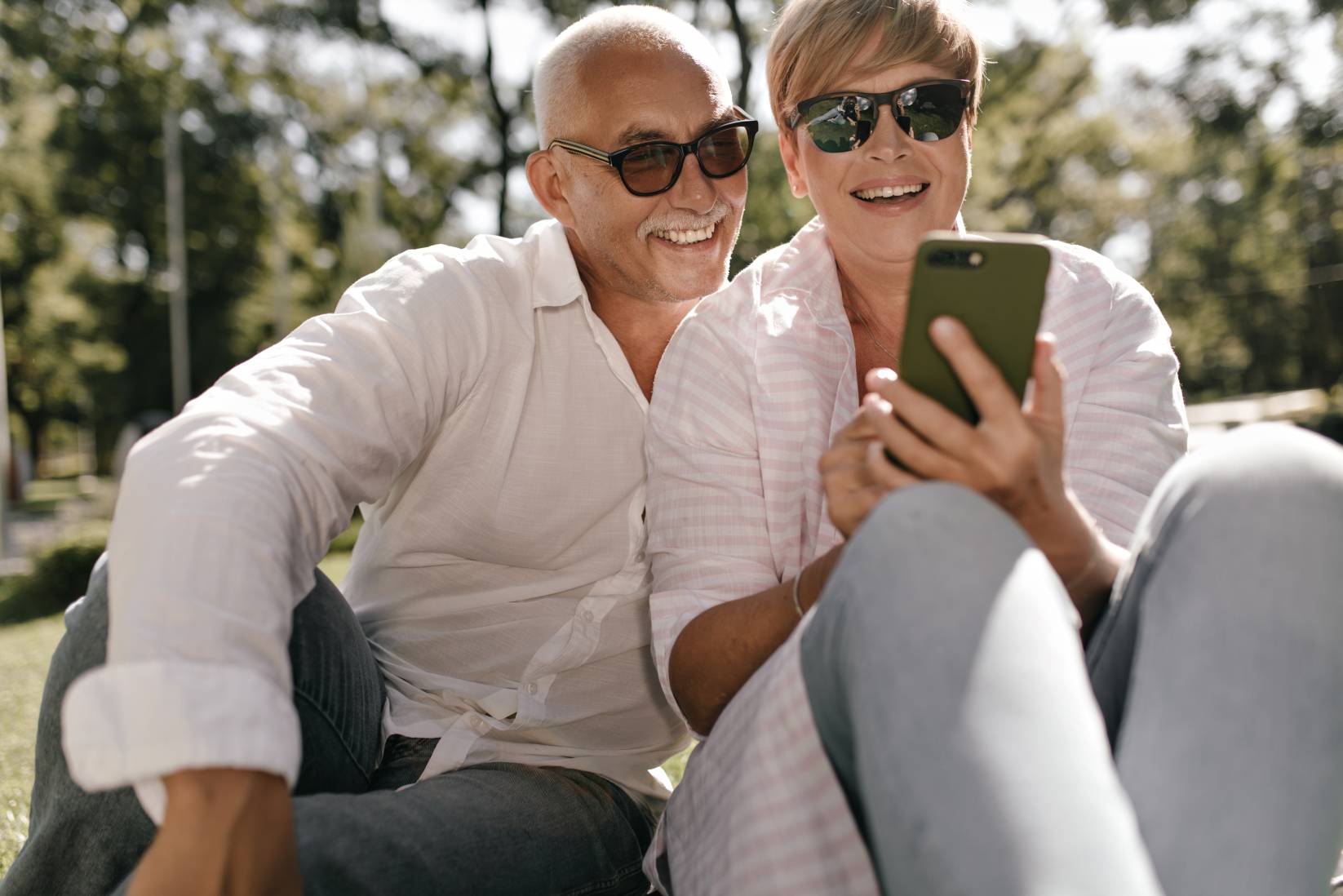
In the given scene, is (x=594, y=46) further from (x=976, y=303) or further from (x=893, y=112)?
(x=976, y=303)

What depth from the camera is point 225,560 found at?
1.66 meters

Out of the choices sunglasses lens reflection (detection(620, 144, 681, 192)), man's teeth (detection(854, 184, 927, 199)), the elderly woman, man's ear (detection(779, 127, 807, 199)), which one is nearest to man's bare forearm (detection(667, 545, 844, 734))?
the elderly woman

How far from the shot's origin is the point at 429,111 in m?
22.7

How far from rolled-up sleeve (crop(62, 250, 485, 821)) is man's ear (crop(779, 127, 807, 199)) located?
47.3 inches

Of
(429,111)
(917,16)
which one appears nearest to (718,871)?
(917,16)

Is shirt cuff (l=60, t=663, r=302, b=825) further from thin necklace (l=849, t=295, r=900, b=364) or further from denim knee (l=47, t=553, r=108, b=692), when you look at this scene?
thin necklace (l=849, t=295, r=900, b=364)

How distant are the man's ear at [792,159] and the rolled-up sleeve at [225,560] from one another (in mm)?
1203

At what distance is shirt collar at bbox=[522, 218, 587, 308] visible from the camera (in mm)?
2799

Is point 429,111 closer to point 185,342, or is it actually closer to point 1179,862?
point 185,342

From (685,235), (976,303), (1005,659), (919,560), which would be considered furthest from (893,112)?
(1005,659)

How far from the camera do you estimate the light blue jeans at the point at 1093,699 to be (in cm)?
118

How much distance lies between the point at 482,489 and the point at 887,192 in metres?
1.18

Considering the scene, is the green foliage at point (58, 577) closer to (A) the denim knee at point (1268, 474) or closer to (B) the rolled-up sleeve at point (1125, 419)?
(B) the rolled-up sleeve at point (1125, 419)

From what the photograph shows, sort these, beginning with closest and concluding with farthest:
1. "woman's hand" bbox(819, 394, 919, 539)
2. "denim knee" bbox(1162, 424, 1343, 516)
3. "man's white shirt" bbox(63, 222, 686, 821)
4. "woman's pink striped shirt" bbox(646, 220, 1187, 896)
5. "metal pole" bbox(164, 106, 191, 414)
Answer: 1. "denim knee" bbox(1162, 424, 1343, 516)
2. "woman's hand" bbox(819, 394, 919, 539)
3. "man's white shirt" bbox(63, 222, 686, 821)
4. "woman's pink striped shirt" bbox(646, 220, 1187, 896)
5. "metal pole" bbox(164, 106, 191, 414)
